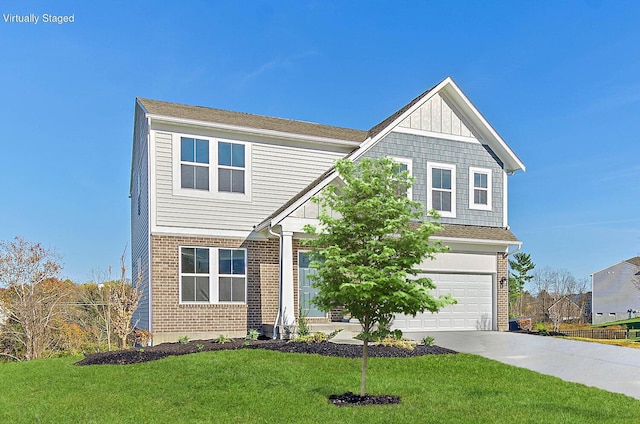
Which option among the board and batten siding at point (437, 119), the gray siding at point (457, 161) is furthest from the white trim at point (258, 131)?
the board and batten siding at point (437, 119)

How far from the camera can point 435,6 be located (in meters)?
14.6

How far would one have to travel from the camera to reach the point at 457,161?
18.1 metres

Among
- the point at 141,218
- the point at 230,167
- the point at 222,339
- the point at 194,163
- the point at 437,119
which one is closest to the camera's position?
the point at 222,339

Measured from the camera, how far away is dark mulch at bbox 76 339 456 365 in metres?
11.4

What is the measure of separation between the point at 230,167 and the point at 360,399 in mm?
9317

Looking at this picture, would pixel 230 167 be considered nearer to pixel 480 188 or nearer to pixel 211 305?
pixel 211 305

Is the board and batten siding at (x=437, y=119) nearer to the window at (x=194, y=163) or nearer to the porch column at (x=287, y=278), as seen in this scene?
the porch column at (x=287, y=278)

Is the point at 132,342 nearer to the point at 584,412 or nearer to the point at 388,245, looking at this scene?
the point at 388,245

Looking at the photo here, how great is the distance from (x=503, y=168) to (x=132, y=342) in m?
13.7

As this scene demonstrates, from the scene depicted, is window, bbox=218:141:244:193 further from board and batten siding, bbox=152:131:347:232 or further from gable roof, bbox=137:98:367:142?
gable roof, bbox=137:98:367:142

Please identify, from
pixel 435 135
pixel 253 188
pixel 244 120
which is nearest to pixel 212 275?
pixel 253 188

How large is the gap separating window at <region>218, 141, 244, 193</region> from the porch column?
97.8 inches

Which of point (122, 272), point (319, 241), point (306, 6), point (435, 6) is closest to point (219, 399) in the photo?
point (319, 241)

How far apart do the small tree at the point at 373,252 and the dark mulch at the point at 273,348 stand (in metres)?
3.53
